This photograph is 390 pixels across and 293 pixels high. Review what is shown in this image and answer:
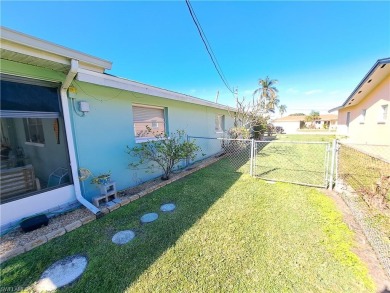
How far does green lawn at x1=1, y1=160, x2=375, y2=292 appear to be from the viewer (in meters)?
1.86

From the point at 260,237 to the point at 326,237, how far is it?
104cm

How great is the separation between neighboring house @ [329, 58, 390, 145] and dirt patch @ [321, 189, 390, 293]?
7913 millimetres

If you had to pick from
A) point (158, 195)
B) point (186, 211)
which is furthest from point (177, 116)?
point (186, 211)

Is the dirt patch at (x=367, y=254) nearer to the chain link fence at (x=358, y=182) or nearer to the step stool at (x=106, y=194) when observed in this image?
the chain link fence at (x=358, y=182)

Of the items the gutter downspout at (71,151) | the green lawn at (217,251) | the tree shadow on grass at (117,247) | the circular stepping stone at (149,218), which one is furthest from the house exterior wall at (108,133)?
the circular stepping stone at (149,218)

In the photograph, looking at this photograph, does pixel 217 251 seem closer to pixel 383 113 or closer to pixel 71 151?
pixel 71 151

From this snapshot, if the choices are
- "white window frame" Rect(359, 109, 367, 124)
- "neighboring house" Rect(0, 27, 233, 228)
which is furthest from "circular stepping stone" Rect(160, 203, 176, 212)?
"white window frame" Rect(359, 109, 367, 124)

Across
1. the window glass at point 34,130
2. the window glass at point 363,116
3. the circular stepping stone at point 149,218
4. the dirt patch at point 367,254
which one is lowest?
the dirt patch at point 367,254

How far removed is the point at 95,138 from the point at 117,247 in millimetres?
2540

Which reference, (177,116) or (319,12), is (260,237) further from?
(319,12)

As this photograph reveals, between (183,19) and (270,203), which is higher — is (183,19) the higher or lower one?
the higher one

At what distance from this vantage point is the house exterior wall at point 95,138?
2.95 metres

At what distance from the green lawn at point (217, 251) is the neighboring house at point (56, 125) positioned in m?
1.10

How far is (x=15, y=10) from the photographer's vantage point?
3.44 metres
